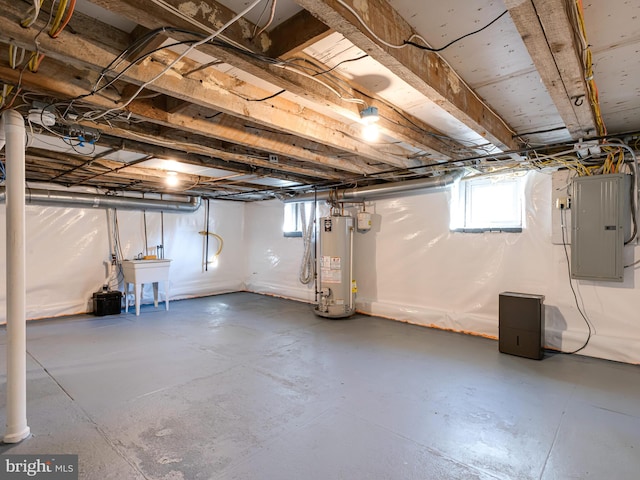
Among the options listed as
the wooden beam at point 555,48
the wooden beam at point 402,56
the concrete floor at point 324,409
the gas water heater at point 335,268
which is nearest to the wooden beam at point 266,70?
the wooden beam at point 402,56

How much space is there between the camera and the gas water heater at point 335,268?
462 centimetres

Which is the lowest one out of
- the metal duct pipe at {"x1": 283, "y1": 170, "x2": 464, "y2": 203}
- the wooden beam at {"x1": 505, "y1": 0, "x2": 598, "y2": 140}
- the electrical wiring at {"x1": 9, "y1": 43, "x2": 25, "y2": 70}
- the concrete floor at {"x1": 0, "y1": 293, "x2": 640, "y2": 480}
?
the concrete floor at {"x1": 0, "y1": 293, "x2": 640, "y2": 480}

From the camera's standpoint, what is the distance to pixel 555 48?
1392 millimetres

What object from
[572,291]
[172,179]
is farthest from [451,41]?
[172,179]

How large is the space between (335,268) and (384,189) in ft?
4.17

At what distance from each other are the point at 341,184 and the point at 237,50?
356 centimetres

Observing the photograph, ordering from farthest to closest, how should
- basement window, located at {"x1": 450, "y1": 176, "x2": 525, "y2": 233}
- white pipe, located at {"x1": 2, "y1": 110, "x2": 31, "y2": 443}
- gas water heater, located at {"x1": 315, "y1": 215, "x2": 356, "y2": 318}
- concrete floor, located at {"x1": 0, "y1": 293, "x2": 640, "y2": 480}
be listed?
gas water heater, located at {"x1": 315, "y1": 215, "x2": 356, "y2": 318}, basement window, located at {"x1": 450, "y1": 176, "x2": 525, "y2": 233}, white pipe, located at {"x1": 2, "y1": 110, "x2": 31, "y2": 443}, concrete floor, located at {"x1": 0, "y1": 293, "x2": 640, "y2": 480}

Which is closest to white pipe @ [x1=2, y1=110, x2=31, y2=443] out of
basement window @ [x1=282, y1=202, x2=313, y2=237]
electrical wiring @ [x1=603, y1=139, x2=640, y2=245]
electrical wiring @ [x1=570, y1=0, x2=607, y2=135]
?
electrical wiring @ [x1=570, y1=0, x2=607, y2=135]

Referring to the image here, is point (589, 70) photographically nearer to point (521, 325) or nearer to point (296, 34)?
point (296, 34)

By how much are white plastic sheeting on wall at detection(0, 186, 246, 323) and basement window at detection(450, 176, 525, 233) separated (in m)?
4.57

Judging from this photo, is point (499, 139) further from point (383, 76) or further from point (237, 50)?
point (237, 50)

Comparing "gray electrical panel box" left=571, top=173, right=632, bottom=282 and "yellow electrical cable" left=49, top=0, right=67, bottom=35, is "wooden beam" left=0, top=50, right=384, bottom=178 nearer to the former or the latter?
"yellow electrical cable" left=49, top=0, right=67, bottom=35

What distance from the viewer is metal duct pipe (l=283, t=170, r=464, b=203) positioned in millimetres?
3891

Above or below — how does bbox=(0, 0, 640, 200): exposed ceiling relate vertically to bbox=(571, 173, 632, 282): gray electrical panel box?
above
